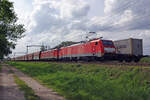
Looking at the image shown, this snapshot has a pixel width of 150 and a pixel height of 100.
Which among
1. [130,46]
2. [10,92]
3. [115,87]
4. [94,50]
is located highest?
[130,46]

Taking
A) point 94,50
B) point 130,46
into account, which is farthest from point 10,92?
point 130,46

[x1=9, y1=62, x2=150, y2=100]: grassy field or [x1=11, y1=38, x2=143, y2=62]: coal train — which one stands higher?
[x1=11, y1=38, x2=143, y2=62]: coal train

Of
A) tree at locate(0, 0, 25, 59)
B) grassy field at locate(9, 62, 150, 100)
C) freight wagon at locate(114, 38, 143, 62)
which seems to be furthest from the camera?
freight wagon at locate(114, 38, 143, 62)

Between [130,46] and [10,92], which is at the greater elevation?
[130,46]

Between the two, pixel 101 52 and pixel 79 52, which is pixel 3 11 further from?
pixel 79 52

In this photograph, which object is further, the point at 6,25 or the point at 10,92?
the point at 6,25

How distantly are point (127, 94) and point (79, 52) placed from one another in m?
18.0

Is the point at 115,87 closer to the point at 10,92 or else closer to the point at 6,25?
the point at 10,92

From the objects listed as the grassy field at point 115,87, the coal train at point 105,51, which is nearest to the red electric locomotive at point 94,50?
the coal train at point 105,51

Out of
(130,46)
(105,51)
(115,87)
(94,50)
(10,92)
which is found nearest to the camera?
(115,87)

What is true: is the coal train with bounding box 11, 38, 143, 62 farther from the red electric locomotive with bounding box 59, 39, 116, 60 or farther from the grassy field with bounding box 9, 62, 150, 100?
the grassy field with bounding box 9, 62, 150, 100

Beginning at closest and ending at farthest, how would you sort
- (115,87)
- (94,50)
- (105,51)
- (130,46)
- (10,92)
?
1. (115,87)
2. (10,92)
3. (105,51)
4. (94,50)
5. (130,46)

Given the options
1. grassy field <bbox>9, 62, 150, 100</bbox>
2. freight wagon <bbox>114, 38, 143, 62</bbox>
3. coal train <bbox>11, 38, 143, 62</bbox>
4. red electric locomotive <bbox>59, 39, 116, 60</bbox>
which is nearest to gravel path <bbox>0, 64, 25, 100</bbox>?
grassy field <bbox>9, 62, 150, 100</bbox>

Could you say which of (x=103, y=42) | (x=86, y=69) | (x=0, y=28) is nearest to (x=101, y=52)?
(x=103, y=42)
